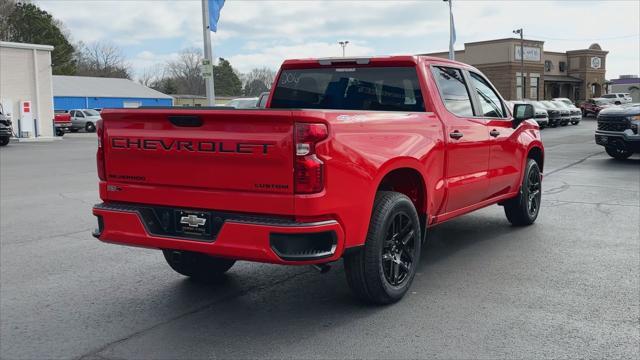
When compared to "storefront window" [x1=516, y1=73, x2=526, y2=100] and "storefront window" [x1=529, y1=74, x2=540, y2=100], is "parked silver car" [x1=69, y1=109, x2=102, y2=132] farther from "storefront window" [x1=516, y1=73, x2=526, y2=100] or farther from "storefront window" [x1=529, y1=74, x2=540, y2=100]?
"storefront window" [x1=529, y1=74, x2=540, y2=100]

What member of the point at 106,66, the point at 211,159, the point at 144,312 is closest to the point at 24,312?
the point at 144,312

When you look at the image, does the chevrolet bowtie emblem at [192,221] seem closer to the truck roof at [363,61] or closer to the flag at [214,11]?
the truck roof at [363,61]

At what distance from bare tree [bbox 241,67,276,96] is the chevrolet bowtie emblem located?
108046 millimetres

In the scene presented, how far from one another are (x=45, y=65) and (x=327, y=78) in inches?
1308

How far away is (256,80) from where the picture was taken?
117500 millimetres

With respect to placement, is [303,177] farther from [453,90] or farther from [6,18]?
[6,18]

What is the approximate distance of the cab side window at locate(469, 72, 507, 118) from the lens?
6.53m

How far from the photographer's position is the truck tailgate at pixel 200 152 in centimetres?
389

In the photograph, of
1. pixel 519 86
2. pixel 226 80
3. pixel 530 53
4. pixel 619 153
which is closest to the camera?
pixel 619 153

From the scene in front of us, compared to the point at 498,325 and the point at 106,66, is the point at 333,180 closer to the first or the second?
the point at 498,325

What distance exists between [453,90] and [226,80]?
11102cm

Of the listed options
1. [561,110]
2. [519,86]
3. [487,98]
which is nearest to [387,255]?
[487,98]

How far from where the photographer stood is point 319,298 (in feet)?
16.3

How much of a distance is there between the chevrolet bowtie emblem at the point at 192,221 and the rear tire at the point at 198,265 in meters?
1.19
